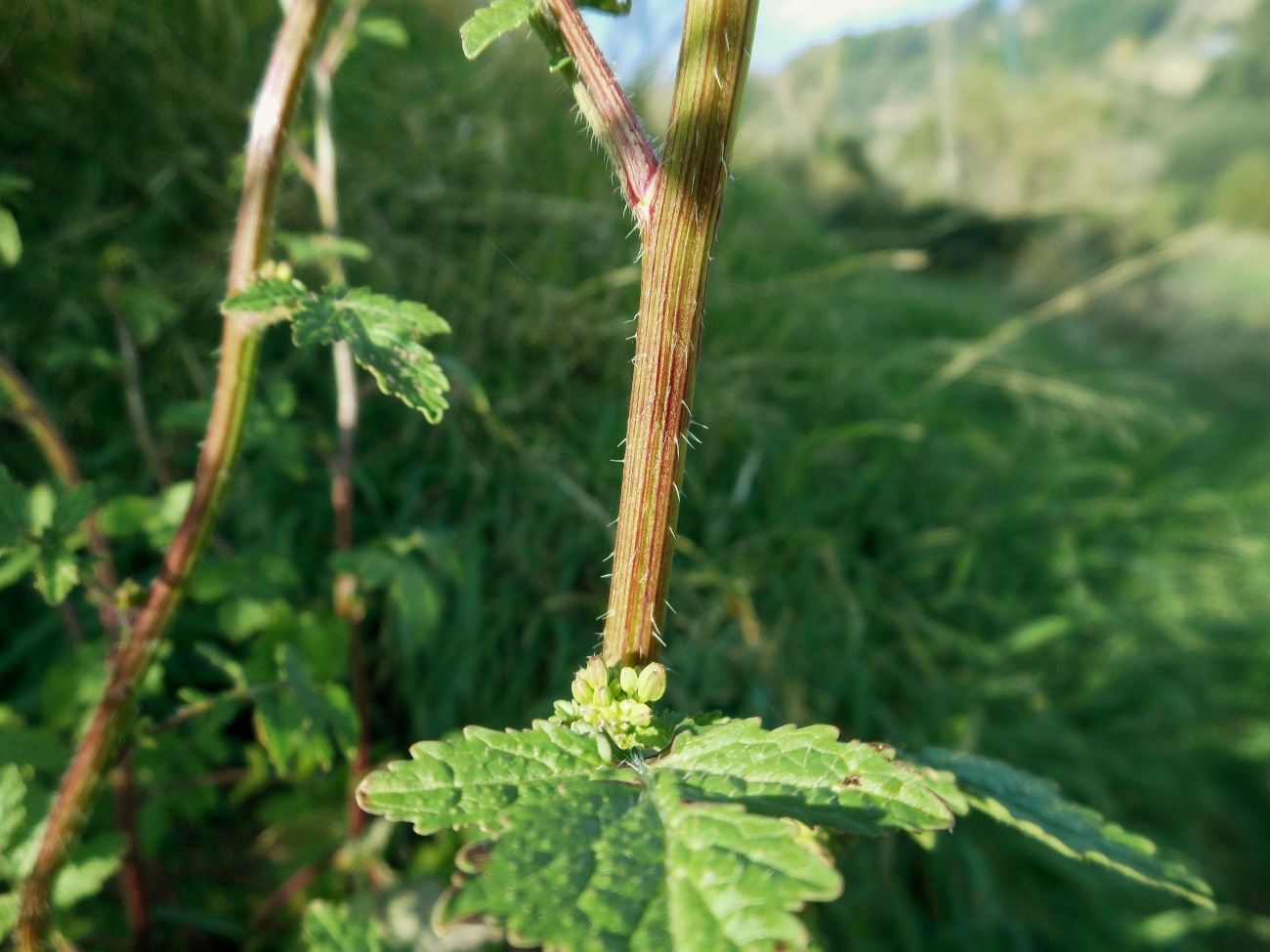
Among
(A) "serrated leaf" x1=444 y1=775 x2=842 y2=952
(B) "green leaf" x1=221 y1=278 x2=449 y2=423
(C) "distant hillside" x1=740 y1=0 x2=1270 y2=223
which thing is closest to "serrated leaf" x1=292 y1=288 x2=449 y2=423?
(B) "green leaf" x1=221 y1=278 x2=449 y2=423

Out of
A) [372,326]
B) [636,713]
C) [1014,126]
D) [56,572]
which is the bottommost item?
[636,713]

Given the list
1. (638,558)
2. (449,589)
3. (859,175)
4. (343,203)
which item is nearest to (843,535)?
(449,589)

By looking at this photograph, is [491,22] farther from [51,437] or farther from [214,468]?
[51,437]

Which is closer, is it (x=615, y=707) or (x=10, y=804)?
(x=615, y=707)

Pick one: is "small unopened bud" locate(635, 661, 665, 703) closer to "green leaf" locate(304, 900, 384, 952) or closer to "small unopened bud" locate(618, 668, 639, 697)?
"small unopened bud" locate(618, 668, 639, 697)

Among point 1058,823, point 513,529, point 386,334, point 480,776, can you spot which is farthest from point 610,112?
point 513,529

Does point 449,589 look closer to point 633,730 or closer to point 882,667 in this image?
point 882,667

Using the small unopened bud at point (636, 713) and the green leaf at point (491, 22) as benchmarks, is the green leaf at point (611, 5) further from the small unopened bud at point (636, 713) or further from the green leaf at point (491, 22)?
the small unopened bud at point (636, 713)
